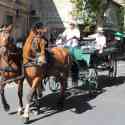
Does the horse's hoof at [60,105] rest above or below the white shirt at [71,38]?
below

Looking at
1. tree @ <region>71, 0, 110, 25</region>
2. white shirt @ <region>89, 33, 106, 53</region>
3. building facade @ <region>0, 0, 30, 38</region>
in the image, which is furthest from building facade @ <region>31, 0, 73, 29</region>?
white shirt @ <region>89, 33, 106, 53</region>

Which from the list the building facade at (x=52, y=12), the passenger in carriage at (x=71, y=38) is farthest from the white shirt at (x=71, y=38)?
the building facade at (x=52, y=12)

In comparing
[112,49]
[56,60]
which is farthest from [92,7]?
[56,60]

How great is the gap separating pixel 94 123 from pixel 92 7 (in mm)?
23913

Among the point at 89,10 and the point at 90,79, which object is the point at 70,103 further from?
the point at 89,10

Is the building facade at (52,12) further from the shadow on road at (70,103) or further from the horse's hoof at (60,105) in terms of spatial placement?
the horse's hoof at (60,105)

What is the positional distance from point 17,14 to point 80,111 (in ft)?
82.0

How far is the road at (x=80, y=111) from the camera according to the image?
9657mm

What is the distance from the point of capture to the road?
31.7ft

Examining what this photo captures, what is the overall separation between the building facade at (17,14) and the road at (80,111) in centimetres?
1763

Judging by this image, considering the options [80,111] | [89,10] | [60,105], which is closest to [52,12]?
[89,10]

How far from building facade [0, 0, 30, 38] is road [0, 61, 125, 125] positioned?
1763 cm

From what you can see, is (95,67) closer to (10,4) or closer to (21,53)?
(21,53)

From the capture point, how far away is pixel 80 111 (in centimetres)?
1073
